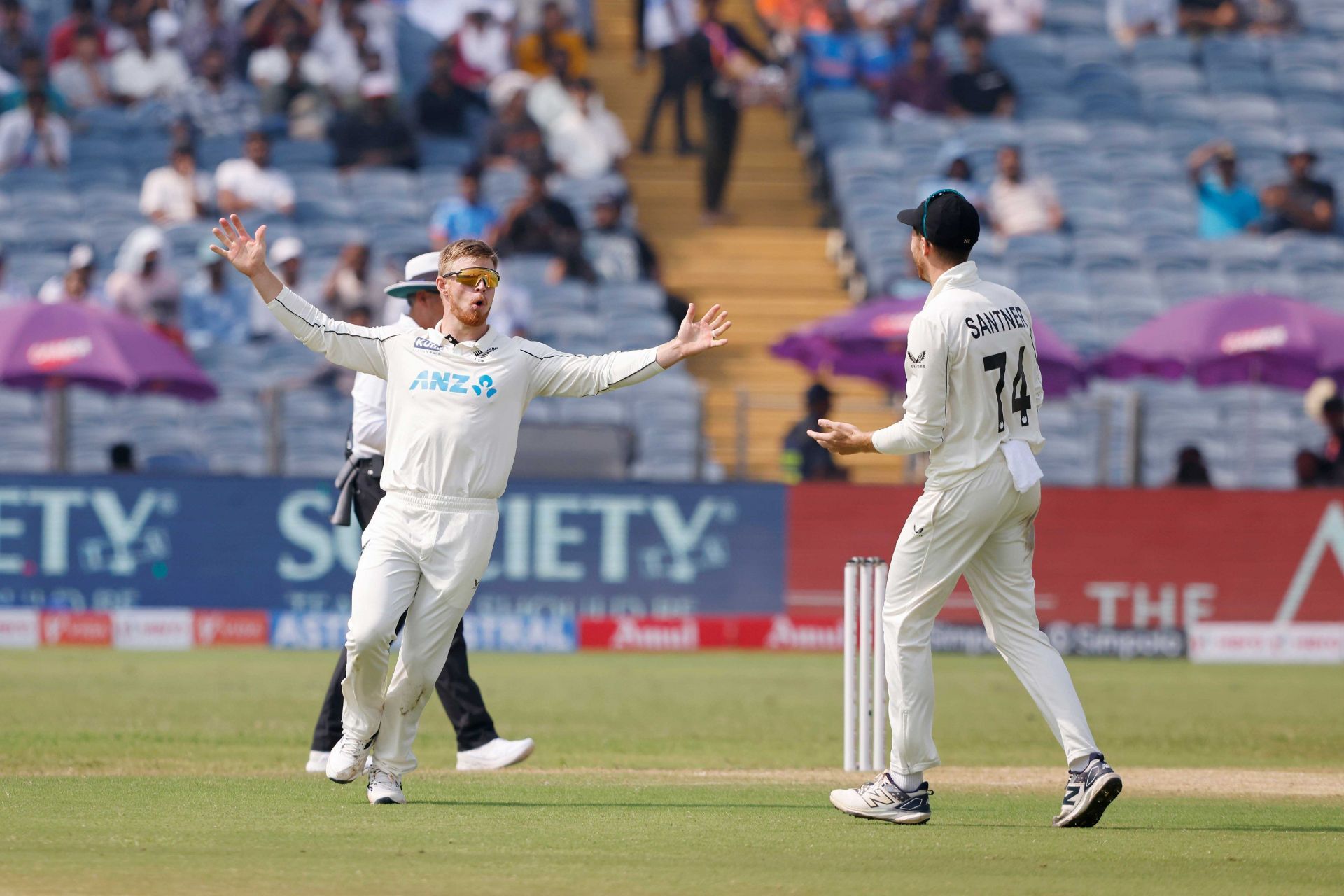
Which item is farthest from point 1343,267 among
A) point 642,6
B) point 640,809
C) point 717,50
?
point 640,809

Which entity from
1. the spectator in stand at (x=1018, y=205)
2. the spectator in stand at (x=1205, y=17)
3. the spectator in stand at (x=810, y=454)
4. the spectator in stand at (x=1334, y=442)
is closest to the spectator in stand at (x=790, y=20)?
the spectator in stand at (x=1018, y=205)

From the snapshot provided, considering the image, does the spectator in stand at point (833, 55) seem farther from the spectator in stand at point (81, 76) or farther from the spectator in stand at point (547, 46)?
the spectator in stand at point (81, 76)

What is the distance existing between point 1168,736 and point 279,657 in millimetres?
8059

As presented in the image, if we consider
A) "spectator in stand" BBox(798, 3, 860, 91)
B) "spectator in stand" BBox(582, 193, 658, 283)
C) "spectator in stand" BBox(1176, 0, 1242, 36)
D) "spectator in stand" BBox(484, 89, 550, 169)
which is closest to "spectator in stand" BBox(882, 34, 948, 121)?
"spectator in stand" BBox(798, 3, 860, 91)

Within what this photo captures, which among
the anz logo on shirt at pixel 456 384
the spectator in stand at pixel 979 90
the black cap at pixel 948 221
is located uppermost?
the spectator in stand at pixel 979 90

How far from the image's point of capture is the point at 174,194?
2195cm

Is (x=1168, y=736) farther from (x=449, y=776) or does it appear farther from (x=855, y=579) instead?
(x=449, y=776)

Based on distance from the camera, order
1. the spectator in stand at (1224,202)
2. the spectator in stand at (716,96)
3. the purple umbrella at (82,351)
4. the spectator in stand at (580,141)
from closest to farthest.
Result: the purple umbrella at (82,351) → the spectator in stand at (580,141) → the spectator in stand at (1224,202) → the spectator in stand at (716,96)

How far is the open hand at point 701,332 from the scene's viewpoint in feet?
24.6

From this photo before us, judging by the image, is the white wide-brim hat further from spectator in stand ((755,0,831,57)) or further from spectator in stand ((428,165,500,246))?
spectator in stand ((755,0,831,57))

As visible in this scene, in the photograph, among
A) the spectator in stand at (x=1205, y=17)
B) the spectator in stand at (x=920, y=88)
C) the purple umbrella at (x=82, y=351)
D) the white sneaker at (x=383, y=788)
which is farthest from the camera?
the spectator in stand at (x=1205, y=17)

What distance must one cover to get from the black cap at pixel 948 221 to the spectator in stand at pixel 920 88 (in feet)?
60.9

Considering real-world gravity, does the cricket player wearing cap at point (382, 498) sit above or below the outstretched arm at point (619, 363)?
below

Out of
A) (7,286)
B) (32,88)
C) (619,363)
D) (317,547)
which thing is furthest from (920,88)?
(619,363)
